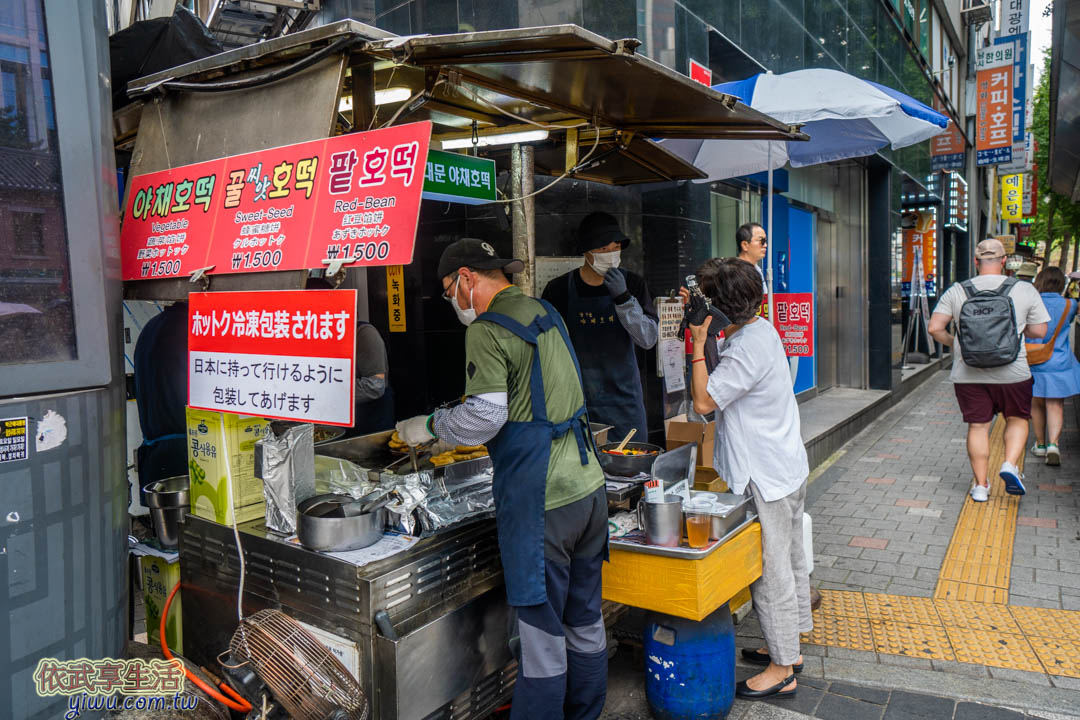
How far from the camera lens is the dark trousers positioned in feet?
10.1

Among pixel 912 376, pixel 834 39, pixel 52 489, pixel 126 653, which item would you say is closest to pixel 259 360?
pixel 52 489

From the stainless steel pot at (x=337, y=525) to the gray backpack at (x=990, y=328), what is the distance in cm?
517

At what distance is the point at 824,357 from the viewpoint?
12336mm

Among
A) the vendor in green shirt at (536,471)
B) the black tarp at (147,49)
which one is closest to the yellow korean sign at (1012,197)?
the black tarp at (147,49)

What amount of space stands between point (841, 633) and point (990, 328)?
312 cm

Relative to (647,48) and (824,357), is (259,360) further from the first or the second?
(824,357)

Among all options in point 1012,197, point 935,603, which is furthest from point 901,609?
point 1012,197

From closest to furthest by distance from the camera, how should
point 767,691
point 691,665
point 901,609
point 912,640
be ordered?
point 691,665
point 767,691
point 912,640
point 901,609

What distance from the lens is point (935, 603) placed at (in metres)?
4.73

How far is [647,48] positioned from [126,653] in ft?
18.1

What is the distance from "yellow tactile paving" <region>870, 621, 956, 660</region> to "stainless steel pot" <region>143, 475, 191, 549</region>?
143 inches

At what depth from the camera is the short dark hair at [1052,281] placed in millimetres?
7734

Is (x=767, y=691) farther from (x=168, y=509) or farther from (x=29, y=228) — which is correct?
(x=29, y=228)

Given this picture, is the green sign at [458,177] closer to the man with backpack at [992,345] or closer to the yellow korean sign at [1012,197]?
the man with backpack at [992,345]
